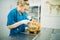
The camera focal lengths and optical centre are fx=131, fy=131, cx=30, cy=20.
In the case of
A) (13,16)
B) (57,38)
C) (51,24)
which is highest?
(13,16)

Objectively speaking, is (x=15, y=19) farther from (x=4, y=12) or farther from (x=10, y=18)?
(x=4, y=12)

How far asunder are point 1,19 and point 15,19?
9.0 inches

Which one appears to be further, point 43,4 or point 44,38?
point 43,4

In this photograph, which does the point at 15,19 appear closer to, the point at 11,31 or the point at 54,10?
the point at 11,31

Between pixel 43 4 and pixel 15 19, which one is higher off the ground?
pixel 43 4

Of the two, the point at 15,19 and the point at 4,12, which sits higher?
the point at 4,12

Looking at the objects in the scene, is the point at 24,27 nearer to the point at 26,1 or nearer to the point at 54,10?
the point at 26,1

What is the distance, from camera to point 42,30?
1.88 metres

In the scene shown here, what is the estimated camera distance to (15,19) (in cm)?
184

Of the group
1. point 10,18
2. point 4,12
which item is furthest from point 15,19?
point 4,12

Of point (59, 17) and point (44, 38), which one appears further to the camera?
point (59, 17)

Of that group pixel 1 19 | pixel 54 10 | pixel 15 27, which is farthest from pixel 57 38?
pixel 1 19

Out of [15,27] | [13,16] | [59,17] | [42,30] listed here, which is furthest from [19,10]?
[59,17]

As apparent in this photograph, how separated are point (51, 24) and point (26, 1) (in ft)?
1.60
